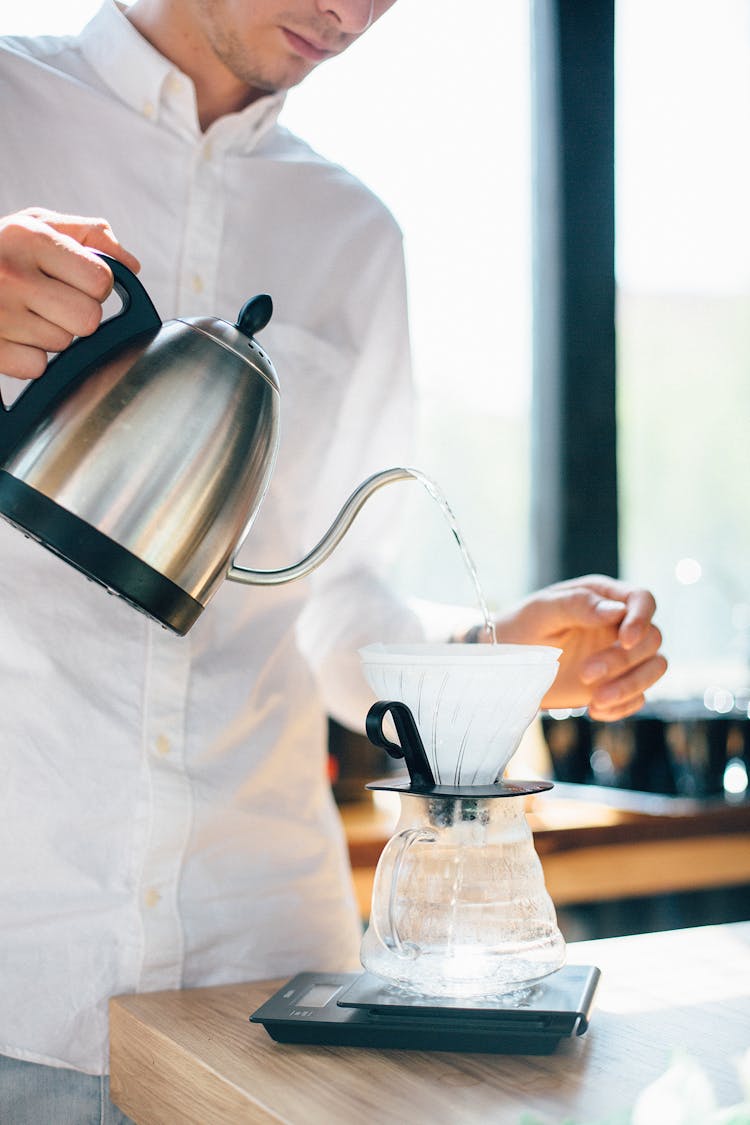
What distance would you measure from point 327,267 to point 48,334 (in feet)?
1.97

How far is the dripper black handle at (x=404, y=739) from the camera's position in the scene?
2.68 feet

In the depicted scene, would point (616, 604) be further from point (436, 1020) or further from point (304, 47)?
point (304, 47)

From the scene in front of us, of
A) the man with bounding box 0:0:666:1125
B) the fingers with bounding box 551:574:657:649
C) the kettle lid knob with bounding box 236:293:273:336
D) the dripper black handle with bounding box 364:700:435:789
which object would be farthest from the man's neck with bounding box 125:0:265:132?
the dripper black handle with bounding box 364:700:435:789

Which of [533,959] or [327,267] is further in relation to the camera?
[327,267]

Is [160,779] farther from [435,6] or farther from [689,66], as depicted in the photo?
[689,66]

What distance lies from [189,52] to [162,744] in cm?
67

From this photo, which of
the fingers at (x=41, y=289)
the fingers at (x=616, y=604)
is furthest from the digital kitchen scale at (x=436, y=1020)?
the fingers at (x=41, y=289)

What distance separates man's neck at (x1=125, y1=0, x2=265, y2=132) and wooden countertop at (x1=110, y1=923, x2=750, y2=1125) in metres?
0.84

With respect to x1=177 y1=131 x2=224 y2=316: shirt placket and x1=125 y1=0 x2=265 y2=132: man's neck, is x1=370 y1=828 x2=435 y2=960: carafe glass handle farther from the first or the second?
x1=125 y1=0 x2=265 y2=132: man's neck

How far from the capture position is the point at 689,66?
331 cm

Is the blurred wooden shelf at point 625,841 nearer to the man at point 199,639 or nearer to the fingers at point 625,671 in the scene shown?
the man at point 199,639

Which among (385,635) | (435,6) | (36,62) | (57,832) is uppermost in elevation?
(435,6)

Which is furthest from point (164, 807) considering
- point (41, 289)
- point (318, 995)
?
point (41, 289)

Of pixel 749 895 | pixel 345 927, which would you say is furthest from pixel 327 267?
pixel 749 895
